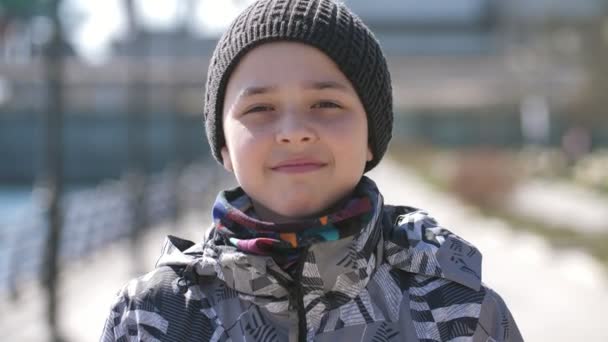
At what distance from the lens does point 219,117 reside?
65.1 inches

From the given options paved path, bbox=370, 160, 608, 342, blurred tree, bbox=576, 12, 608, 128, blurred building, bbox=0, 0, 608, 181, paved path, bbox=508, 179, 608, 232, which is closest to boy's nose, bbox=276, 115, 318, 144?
paved path, bbox=370, 160, 608, 342

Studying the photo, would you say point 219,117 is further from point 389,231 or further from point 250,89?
point 389,231

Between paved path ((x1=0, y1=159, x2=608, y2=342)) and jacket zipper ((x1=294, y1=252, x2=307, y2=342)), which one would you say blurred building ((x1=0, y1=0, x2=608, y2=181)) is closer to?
paved path ((x1=0, y1=159, x2=608, y2=342))

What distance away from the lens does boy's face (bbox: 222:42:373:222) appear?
1517mm

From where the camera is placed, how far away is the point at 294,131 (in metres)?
1.49

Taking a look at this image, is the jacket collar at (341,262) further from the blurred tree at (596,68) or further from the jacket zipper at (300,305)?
the blurred tree at (596,68)

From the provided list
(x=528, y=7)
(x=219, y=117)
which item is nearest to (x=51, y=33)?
(x=219, y=117)

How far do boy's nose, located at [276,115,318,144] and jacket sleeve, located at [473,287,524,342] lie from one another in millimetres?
390

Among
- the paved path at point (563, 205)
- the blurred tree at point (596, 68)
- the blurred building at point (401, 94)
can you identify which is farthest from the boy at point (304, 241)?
the blurred building at point (401, 94)

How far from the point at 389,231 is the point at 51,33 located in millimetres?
5648

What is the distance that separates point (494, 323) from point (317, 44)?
55 centimetres

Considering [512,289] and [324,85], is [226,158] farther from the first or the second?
[512,289]

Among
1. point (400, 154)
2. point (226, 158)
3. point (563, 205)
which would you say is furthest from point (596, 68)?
point (226, 158)

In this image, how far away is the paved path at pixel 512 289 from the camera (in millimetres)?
6539
